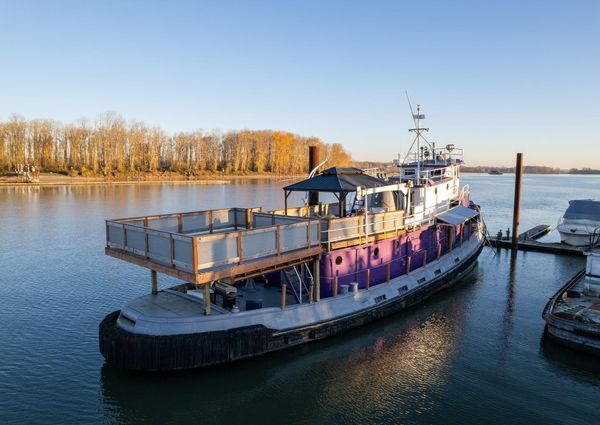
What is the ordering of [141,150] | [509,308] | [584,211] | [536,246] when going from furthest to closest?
[141,150] → [584,211] → [536,246] → [509,308]

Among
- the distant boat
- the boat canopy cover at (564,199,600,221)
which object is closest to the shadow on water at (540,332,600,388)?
the distant boat

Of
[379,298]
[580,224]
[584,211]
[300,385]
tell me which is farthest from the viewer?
[584,211]

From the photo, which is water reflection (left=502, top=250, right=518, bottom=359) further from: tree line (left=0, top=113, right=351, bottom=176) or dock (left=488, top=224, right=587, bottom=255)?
tree line (left=0, top=113, right=351, bottom=176)

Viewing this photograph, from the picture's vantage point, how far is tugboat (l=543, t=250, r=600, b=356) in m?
15.3

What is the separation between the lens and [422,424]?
11.5 meters

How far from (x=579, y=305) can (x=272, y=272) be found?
42.5 feet

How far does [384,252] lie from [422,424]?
28.3 feet

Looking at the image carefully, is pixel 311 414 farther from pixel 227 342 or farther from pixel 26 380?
pixel 26 380

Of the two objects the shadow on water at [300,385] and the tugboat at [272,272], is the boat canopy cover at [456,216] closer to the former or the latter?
the tugboat at [272,272]

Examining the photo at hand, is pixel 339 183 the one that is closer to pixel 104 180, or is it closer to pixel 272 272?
pixel 272 272

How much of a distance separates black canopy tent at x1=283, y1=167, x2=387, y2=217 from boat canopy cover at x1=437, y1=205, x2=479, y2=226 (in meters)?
5.03

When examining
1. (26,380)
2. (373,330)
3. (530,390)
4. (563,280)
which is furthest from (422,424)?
(563,280)

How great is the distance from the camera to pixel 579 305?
17.5 meters

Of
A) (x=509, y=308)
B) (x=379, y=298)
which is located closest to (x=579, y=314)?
(x=509, y=308)
